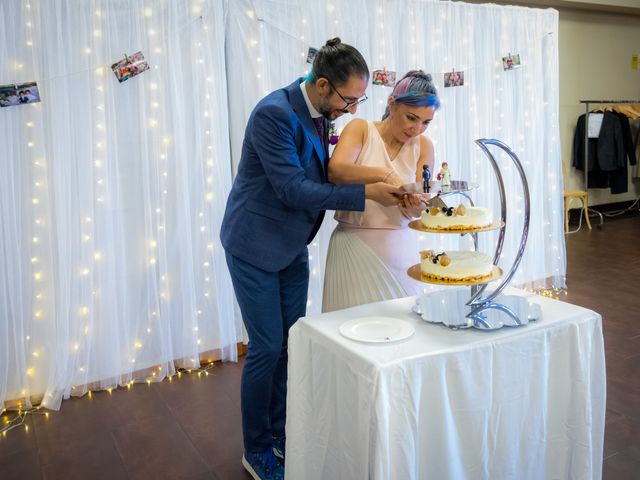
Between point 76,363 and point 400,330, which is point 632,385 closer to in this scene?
point 400,330

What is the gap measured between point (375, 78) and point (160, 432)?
2199mm

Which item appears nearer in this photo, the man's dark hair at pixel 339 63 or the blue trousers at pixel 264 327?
the man's dark hair at pixel 339 63

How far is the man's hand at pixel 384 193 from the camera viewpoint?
1.74 m

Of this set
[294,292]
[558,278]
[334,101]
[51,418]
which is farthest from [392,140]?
[558,278]

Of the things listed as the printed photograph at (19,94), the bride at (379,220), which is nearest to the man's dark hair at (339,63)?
the bride at (379,220)

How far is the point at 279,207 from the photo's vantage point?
6.22 feet

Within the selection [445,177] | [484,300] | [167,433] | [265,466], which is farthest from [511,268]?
[167,433]

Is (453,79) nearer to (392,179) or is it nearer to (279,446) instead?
(392,179)

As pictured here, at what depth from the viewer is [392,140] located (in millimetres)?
2068

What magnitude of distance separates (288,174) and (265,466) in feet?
3.34

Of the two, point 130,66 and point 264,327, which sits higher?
point 130,66

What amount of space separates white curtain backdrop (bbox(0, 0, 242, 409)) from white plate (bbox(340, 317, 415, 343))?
164 cm

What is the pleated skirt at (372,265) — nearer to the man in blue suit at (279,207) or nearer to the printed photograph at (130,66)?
the man in blue suit at (279,207)

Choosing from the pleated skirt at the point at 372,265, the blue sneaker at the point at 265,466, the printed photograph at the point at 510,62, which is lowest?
the blue sneaker at the point at 265,466
